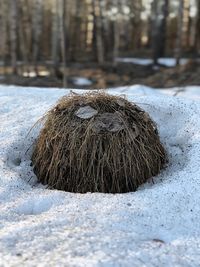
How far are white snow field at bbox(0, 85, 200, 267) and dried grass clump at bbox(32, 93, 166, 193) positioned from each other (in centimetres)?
16

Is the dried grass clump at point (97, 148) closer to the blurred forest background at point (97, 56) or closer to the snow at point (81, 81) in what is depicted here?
the blurred forest background at point (97, 56)

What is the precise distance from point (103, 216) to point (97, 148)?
764mm

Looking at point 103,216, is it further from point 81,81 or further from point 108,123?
point 81,81

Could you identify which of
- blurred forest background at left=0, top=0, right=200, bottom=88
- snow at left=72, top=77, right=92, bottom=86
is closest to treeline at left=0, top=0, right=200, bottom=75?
A: blurred forest background at left=0, top=0, right=200, bottom=88

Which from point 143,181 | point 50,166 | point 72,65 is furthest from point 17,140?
point 72,65

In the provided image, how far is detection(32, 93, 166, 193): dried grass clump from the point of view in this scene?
3506 mm

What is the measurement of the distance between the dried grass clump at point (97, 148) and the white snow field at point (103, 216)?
6.1 inches

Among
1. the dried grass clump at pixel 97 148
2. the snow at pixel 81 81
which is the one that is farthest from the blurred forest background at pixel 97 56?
the dried grass clump at pixel 97 148

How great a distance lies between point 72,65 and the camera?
16516mm

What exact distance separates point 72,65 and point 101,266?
47.9 feet

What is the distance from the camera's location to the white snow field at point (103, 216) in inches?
97.1

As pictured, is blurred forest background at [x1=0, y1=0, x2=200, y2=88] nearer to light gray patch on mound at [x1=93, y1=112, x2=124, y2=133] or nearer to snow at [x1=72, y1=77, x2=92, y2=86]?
snow at [x1=72, y1=77, x2=92, y2=86]

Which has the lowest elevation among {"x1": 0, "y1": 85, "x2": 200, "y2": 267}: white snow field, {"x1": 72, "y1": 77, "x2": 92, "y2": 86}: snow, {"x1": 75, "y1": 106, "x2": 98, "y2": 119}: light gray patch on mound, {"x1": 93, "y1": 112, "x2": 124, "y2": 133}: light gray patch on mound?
{"x1": 72, "y1": 77, "x2": 92, "y2": 86}: snow

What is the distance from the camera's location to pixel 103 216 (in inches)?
114
